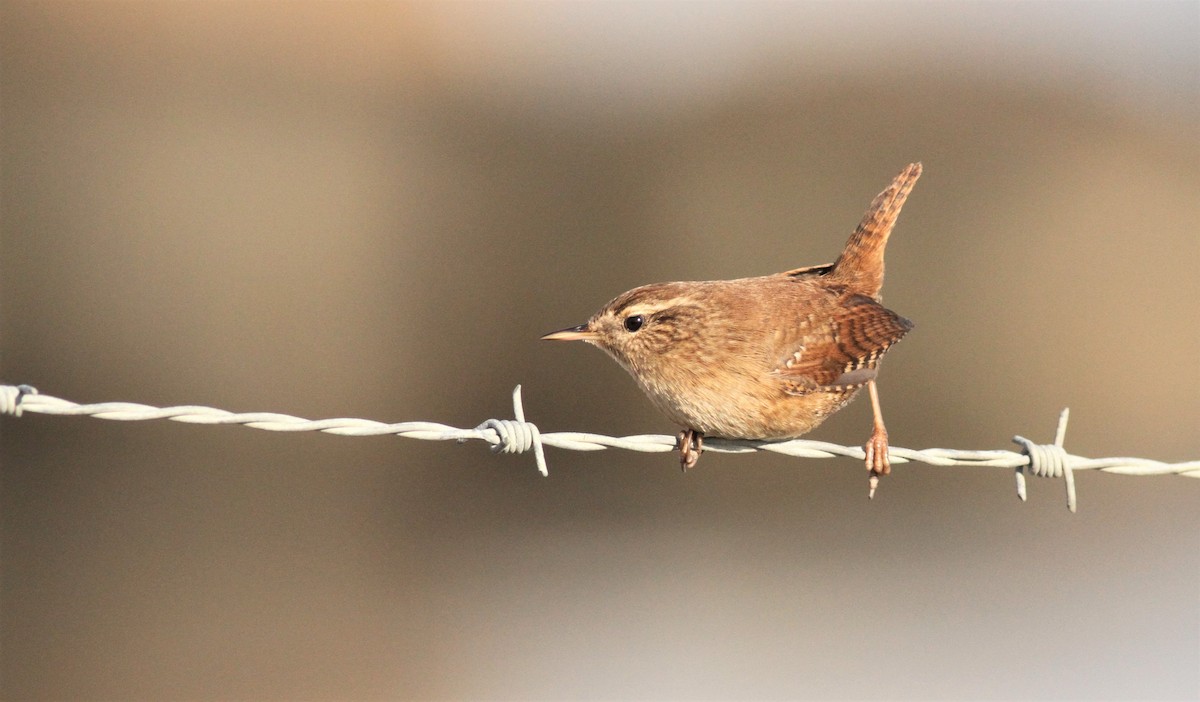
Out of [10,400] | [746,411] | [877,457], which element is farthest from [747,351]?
[10,400]

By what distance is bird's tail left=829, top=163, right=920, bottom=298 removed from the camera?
4750mm

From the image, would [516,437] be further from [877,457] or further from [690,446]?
[877,457]

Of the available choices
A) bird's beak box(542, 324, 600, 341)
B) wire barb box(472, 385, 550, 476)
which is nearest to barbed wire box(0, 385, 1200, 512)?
wire barb box(472, 385, 550, 476)

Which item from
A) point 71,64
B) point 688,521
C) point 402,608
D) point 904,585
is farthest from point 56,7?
point 904,585

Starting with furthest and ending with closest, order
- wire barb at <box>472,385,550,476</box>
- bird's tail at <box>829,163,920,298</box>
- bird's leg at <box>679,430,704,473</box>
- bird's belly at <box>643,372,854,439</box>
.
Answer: bird's tail at <box>829,163,920,298</box> < bird's leg at <box>679,430,704,473</box> < bird's belly at <box>643,372,854,439</box> < wire barb at <box>472,385,550,476</box>

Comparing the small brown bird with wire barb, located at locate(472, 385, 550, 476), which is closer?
wire barb, located at locate(472, 385, 550, 476)

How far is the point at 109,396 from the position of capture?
11.5 metres

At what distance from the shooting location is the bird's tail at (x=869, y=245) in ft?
15.6

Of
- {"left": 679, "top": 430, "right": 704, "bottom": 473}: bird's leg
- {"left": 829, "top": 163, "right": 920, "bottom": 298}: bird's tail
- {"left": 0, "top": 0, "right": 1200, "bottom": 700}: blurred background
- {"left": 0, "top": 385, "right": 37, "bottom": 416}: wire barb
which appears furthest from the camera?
{"left": 0, "top": 0, "right": 1200, "bottom": 700}: blurred background

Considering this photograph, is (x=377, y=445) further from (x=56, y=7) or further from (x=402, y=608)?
(x=56, y=7)

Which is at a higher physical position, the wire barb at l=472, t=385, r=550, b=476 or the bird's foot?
the bird's foot

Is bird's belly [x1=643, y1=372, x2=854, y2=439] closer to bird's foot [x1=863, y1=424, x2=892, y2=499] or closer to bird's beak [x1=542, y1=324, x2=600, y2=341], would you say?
bird's foot [x1=863, y1=424, x2=892, y2=499]

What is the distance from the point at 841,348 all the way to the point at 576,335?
1.01 meters

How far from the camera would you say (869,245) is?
15.6 feet
